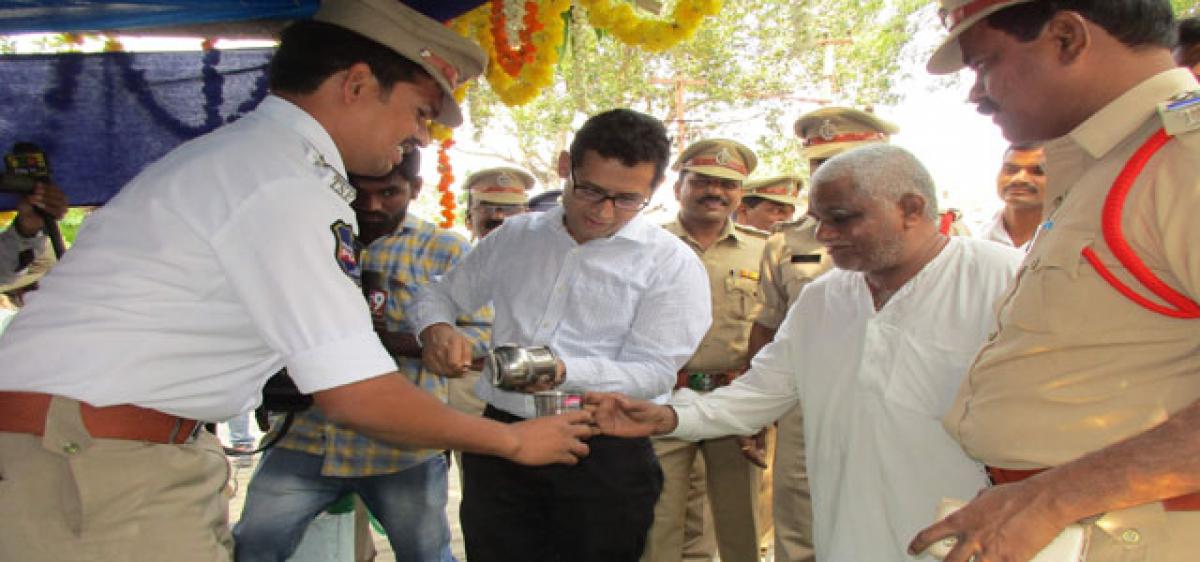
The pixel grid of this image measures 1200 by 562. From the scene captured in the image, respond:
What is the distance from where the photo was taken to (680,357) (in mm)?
3094

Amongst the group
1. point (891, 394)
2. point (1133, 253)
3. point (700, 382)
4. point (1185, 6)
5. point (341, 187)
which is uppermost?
point (1185, 6)

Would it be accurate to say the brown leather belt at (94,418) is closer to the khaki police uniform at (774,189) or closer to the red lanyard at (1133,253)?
the red lanyard at (1133,253)

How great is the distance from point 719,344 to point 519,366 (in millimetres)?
2300

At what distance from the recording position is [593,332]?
3068 mm

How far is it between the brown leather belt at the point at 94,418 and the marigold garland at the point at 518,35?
10.0 ft

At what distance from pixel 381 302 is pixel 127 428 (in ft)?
6.87

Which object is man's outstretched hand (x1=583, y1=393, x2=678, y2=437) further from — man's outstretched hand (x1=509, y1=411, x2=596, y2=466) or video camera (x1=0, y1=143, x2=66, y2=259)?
video camera (x1=0, y1=143, x2=66, y2=259)

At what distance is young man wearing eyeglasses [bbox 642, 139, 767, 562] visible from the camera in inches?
167

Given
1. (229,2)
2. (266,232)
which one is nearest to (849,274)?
(266,232)

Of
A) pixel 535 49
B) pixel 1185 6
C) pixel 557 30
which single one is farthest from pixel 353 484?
pixel 1185 6

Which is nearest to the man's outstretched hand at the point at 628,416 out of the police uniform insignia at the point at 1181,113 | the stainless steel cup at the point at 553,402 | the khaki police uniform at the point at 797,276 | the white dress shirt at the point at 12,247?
the stainless steel cup at the point at 553,402

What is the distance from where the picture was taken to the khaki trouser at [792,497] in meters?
3.96

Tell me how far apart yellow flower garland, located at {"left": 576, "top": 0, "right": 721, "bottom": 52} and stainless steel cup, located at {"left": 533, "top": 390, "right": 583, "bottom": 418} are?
2.48 metres

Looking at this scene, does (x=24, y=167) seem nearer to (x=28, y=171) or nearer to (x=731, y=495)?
(x=28, y=171)
